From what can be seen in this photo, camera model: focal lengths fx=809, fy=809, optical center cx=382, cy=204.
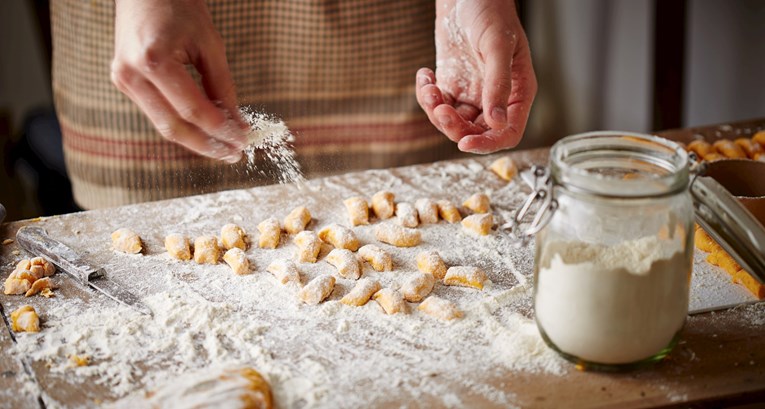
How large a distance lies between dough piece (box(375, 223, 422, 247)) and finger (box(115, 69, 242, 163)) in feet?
0.90

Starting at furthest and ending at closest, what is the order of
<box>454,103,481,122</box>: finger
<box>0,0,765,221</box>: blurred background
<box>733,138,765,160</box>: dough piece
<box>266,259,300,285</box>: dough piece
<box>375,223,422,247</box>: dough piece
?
<box>0,0,765,221</box>: blurred background < <box>733,138,765,160</box>: dough piece < <box>454,103,481,122</box>: finger < <box>375,223,422,247</box>: dough piece < <box>266,259,300,285</box>: dough piece

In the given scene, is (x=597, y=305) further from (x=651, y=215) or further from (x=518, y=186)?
(x=518, y=186)

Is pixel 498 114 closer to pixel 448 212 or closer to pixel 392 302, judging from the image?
pixel 448 212

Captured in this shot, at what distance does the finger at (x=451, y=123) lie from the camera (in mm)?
1291

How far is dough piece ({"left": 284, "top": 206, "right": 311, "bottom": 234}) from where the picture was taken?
131cm

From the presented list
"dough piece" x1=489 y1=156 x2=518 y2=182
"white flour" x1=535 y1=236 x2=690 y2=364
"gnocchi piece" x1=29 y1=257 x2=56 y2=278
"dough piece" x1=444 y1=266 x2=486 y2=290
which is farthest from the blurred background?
"white flour" x1=535 y1=236 x2=690 y2=364

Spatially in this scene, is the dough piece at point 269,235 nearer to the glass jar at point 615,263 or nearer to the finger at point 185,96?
the finger at point 185,96

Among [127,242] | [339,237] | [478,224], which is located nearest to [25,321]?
[127,242]

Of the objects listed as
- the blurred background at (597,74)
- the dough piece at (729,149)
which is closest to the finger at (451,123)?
the dough piece at (729,149)

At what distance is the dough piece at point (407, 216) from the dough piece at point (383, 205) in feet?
0.05

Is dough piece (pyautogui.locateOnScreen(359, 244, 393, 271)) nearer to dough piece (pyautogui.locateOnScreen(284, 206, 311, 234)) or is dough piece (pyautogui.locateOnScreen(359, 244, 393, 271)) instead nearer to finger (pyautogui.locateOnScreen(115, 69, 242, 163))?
dough piece (pyautogui.locateOnScreen(284, 206, 311, 234))

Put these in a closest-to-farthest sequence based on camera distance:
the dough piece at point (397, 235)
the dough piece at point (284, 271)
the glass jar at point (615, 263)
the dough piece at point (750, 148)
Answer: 1. the glass jar at point (615, 263)
2. the dough piece at point (284, 271)
3. the dough piece at point (397, 235)
4. the dough piece at point (750, 148)

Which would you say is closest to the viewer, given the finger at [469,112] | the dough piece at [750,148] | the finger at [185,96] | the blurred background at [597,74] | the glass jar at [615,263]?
the glass jar at [615,263]

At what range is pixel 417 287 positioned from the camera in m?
1.12
